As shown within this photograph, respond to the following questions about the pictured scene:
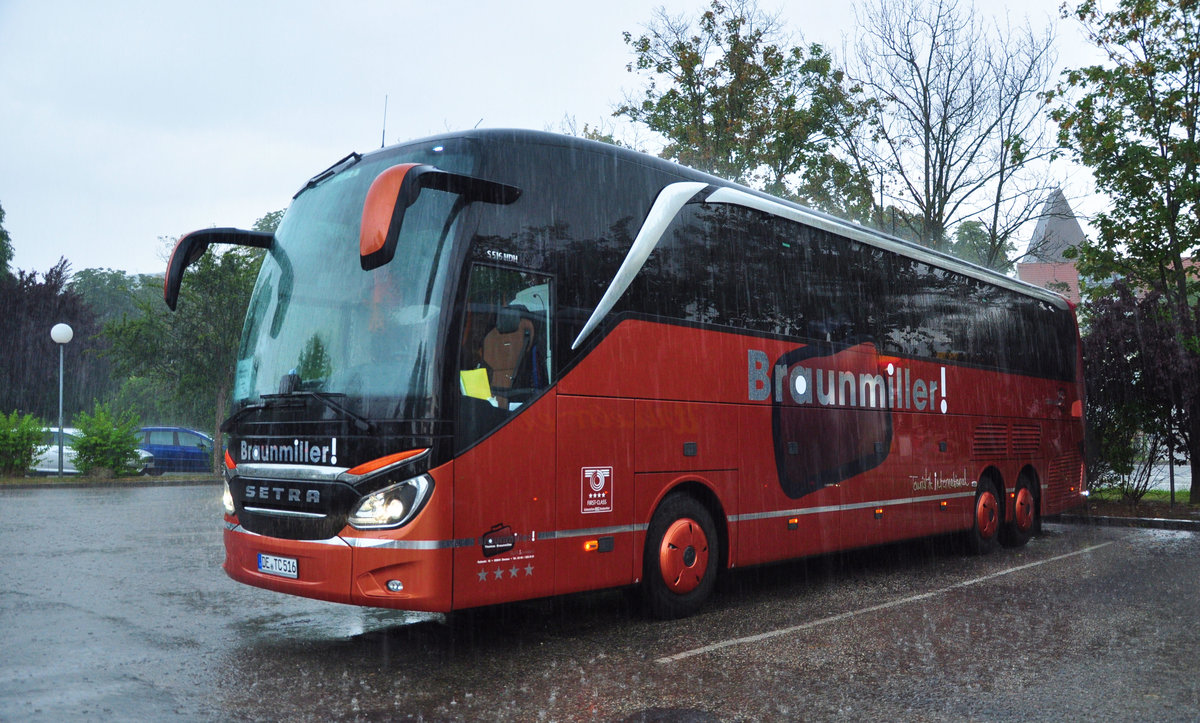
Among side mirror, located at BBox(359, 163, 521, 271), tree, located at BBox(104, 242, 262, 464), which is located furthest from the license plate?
tree, located at BBox(104, 242, 262, 464)

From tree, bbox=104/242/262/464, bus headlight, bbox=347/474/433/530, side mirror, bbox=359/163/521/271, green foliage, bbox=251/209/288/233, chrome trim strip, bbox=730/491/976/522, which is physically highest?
green foliage, bbox=251/209/288/233

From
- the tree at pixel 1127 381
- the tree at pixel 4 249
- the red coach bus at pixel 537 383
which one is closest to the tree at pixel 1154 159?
the tree at pixel 1127 381

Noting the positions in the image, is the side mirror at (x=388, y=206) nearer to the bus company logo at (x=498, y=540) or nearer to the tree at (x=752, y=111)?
the bus company logo at (x=498, y=540)

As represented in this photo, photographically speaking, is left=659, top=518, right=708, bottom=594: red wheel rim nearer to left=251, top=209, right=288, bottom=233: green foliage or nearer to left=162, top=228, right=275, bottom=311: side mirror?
left=162, top=228, right=275, bottom=311: side mirror

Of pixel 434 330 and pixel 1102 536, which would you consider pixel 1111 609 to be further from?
pixel 1102 536

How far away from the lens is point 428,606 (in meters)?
6.08

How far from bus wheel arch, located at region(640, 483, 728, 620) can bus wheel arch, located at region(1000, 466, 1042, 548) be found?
21.6ft

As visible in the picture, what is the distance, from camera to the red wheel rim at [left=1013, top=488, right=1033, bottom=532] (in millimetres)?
13312

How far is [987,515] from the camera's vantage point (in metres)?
12.6

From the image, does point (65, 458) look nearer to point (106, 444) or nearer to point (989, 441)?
point (106, 444)

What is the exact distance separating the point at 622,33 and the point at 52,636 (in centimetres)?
Answer: 2334

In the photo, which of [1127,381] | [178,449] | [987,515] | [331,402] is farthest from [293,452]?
[178,449]

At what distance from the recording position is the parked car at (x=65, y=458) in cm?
2480

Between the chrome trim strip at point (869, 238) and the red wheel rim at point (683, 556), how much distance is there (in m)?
2.78
